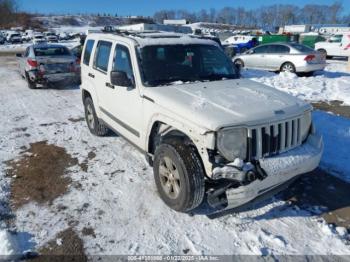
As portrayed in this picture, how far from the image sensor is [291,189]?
4434mm

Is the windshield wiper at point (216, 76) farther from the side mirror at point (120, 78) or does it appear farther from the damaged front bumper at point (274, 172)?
the damaged front bumper at point (274, 172)

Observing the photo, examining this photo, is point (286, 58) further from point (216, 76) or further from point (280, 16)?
point (280, 16)

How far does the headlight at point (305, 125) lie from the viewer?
3867mm

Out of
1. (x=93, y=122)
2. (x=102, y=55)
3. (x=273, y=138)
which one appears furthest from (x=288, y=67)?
(x=273, y=138)

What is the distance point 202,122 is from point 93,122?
3702 mm

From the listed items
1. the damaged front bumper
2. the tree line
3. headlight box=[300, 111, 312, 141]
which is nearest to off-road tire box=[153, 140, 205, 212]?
the damaged front bumper

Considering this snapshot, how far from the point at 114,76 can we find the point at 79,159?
73.0 inches

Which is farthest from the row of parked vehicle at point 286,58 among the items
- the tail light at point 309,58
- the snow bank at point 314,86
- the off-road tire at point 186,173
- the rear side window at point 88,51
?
the off-road tire at point 186,173

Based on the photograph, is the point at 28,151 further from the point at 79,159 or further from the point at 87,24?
the point at 87,24

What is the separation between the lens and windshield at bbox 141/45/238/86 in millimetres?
4441

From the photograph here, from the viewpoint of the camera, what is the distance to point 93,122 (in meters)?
6.45

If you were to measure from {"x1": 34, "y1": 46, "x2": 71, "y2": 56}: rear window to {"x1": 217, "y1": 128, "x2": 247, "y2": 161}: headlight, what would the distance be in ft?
34.2

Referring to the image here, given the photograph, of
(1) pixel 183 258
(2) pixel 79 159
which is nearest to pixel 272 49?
(2) pixel 79 159

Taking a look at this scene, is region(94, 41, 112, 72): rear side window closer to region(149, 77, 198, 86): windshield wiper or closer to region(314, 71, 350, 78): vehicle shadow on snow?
region(149, 77, 198, 86): windshield wiper
